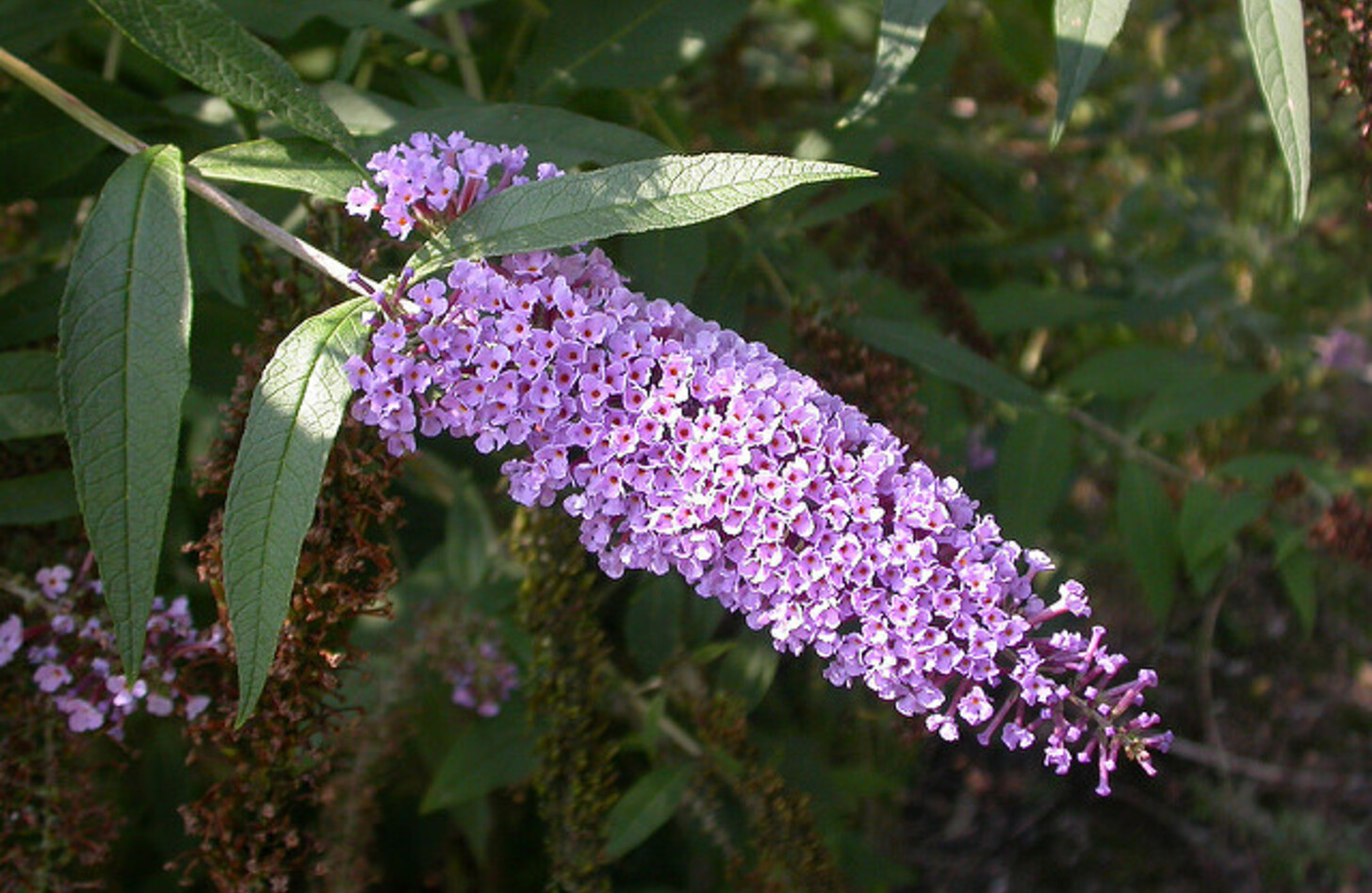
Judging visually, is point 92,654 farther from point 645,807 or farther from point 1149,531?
point 1149,531

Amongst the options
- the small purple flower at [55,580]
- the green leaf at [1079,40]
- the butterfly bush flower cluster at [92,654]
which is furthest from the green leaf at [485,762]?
the green leaf at [1079,40]

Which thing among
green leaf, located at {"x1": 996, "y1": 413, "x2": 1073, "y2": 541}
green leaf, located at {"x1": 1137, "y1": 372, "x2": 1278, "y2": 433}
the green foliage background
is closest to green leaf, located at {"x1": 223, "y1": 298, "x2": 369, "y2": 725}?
the green foliage background

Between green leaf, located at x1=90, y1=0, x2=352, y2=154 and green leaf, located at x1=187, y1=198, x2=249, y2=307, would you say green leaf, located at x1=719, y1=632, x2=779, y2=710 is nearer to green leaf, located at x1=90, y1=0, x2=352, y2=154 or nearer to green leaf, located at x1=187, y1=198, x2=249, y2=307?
green leaf, located at x1=187, y1=198, x2=249, y2=307

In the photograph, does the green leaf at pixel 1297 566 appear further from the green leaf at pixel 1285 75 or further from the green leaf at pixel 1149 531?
the green leaf at pixel 1285 75

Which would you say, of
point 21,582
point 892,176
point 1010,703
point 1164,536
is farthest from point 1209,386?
point 21,582

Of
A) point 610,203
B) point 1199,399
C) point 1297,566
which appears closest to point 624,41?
point 610,203

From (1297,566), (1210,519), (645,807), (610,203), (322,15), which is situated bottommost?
(645,807)

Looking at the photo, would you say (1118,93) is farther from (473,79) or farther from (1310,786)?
(473,79)
